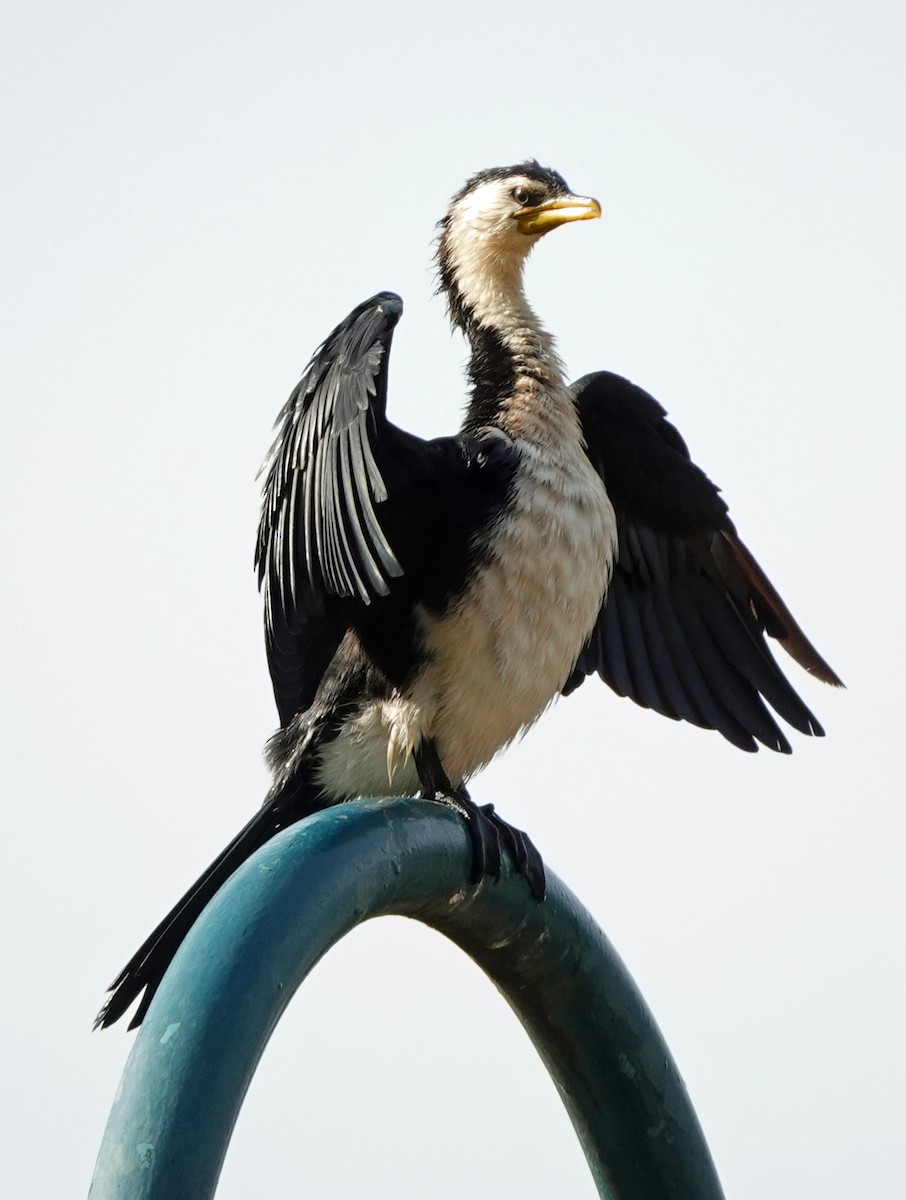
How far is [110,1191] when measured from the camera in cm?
175

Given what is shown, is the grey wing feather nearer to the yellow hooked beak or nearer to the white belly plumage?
the white belly plumage

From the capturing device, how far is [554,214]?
426cm

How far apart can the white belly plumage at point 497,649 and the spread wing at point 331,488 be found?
0.19m

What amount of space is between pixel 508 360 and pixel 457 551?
0.63 m

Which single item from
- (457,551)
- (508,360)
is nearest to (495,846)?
(457,551)

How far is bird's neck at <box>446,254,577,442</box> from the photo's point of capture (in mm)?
3871

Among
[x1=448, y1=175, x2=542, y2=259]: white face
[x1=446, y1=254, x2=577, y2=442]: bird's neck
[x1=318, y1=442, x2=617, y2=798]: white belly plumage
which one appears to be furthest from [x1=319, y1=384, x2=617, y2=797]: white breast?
[x1=448, y1=175, x2=542, y2=259]: white face

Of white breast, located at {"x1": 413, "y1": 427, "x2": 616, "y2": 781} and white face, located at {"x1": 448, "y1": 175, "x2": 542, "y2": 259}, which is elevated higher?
white face, located at {"x1": 448, "y1": 175, "x2": 542, "y2": 259}

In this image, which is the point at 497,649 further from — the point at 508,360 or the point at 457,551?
the point at 508,360

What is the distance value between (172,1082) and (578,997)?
98 centimetres

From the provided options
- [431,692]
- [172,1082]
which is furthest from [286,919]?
[431,692]

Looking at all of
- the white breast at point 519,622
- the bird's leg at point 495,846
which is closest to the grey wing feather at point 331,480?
the white breast at point 519,622

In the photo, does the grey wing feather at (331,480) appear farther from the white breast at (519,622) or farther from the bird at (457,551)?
the white breast at (519,622)

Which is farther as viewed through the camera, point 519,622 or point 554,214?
point 554,214
